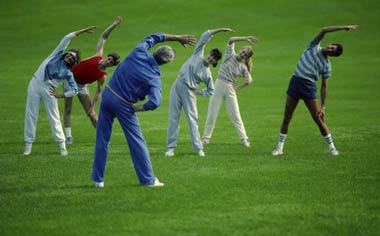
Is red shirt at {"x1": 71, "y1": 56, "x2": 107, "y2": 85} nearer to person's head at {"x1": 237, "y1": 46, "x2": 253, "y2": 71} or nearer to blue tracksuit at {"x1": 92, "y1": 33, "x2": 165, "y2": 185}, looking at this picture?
person's head at {"x1": 237, "y1": 46, "x2": 253, "y2": 71}

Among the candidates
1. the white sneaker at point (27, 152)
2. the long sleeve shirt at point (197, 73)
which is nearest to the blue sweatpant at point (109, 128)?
the long sleeve shirt at point (197, 73)

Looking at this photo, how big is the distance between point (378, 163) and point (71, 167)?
237 inches

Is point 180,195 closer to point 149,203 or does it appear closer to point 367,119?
point 149,203

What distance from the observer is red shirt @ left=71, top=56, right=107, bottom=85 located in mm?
17016

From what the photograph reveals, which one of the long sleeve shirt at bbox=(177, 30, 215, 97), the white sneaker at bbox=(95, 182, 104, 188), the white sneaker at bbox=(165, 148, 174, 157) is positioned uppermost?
the long sleeve shirt at bbox=(177, 30, 215, 97)

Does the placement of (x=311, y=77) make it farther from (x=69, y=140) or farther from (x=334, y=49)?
(x=69, y=140)

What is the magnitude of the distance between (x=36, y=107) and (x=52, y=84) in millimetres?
609

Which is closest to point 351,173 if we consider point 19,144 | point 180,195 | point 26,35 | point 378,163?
point 378,163

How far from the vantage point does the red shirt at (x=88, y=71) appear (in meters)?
17.0

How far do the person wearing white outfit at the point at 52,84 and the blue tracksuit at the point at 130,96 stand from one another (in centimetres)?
319

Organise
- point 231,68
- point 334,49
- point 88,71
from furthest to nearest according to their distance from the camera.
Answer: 1. point 231,68
2. point 88,71
3. point 334,49

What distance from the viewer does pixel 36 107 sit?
15.7m

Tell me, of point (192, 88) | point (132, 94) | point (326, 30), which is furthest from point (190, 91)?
point (132, 94)

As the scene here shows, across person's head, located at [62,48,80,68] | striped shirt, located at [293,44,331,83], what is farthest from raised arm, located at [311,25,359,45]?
person's head, located at [62,48,80,68]
